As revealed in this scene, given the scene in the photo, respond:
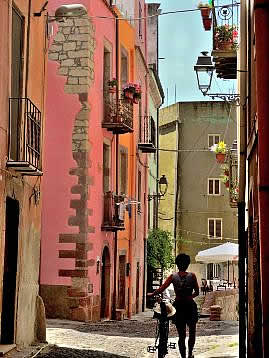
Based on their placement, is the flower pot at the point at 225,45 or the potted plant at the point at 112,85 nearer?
the flower pot at the point at 225,45

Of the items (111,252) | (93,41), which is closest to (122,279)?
(111,252)

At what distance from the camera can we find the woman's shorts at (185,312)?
Answer: 10.4 meters

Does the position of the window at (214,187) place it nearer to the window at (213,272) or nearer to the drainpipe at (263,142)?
the window at (213,272)

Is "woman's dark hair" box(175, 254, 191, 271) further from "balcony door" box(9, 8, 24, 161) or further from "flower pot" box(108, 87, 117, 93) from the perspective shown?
"flower pot" box(108, 87, 117, 93)

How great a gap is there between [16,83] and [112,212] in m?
11.4

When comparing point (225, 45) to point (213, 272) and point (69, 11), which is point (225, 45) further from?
point (213, 272)

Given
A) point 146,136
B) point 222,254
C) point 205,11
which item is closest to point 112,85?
point 146,136

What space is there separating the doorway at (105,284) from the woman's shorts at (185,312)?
13.1 m

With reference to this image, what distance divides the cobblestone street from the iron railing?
300cm

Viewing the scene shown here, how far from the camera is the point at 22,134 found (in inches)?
469

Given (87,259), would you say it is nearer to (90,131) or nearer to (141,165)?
(90,131)

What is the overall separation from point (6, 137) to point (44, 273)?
10.5 metres

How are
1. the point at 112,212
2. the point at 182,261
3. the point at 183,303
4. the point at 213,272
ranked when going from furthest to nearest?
the point at 213,272 < the point at 112,212 < the point at 182,261 < the point at 183,303

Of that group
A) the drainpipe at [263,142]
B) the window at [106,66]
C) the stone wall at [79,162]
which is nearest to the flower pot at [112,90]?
the window at [106,66]
